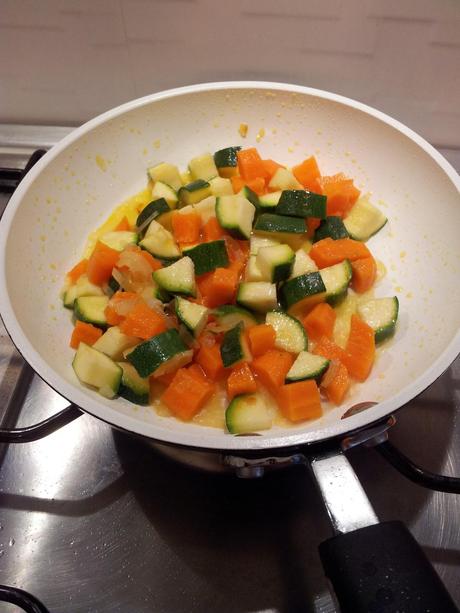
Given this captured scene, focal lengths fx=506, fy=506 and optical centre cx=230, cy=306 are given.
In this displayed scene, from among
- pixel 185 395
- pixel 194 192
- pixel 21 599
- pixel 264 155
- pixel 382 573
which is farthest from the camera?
pixel 264 155

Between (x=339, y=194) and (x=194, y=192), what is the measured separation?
1.19 feet

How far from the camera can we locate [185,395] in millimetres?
956

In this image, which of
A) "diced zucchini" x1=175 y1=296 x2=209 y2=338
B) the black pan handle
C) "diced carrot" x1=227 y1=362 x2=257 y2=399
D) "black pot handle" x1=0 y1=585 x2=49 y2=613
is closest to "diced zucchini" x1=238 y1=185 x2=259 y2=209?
"diced zucchini" x1=175 y1=296 x2=209 y2=338

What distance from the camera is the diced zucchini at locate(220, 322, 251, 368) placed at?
0.98 metres

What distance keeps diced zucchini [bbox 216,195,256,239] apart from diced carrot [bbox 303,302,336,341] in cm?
24

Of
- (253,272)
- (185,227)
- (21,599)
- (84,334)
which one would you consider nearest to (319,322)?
(253,272)

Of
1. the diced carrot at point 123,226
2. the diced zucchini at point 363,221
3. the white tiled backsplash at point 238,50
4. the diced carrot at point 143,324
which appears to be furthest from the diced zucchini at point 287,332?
the white tiled backsplash at point 238,50

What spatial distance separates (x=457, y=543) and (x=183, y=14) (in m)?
1.40

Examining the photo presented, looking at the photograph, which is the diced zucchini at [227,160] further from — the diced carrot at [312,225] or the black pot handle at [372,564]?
the black pot handle at [372,564]

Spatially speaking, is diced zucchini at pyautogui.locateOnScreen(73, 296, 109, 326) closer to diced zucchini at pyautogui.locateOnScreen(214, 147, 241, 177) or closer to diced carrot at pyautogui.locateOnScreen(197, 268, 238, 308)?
diced carrot at pyautogui.locateOnScreen(197, 268, 238, 308)

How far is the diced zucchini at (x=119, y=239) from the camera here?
1192mm

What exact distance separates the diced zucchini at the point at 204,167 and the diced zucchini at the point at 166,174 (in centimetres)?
5

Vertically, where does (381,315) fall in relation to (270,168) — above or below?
below

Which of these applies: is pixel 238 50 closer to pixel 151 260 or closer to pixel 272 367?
pixel 151 260
